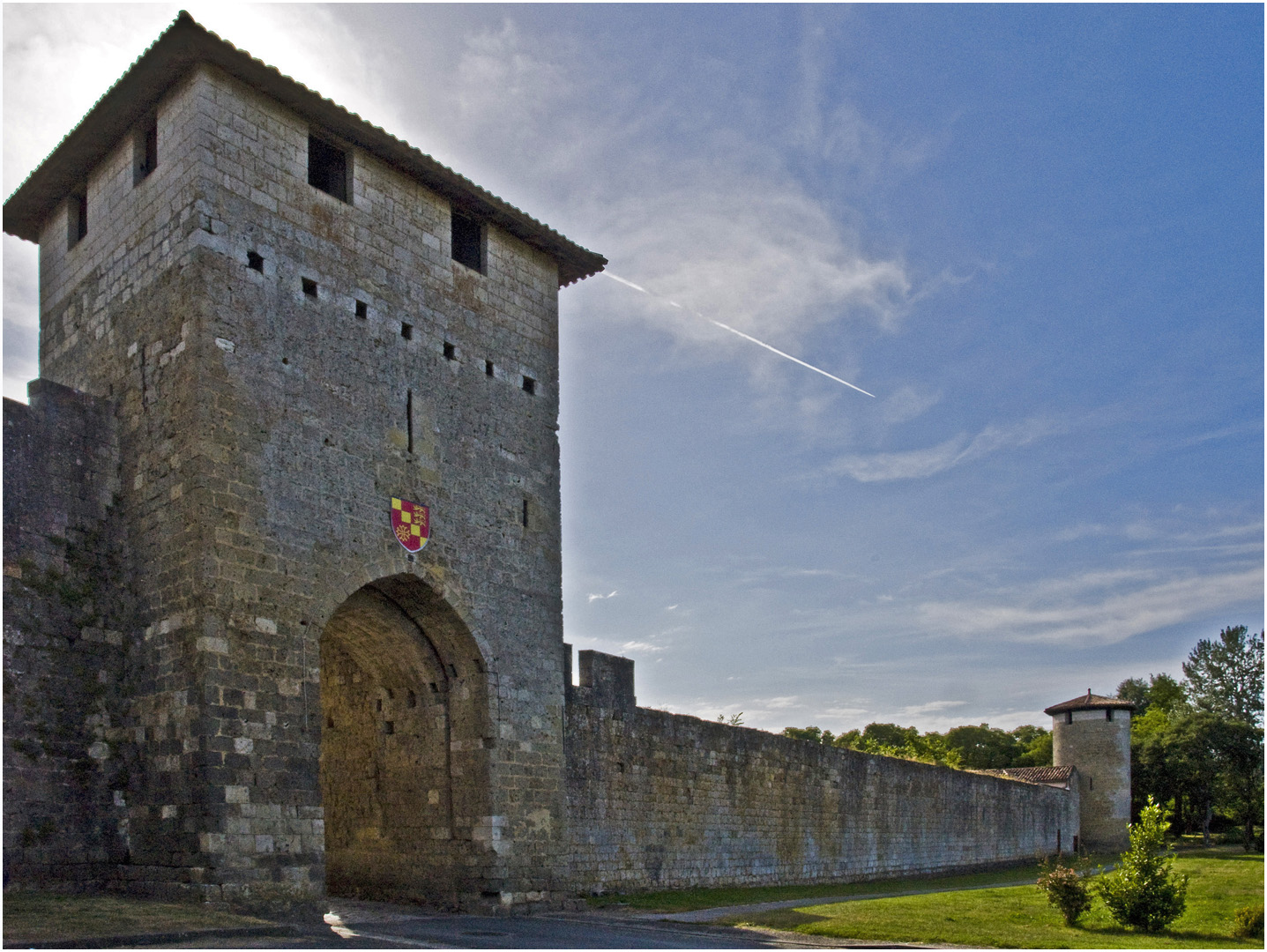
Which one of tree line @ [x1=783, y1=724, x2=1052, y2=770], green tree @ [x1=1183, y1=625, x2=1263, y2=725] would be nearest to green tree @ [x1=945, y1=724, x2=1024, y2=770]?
tree line @ [x1=783, y1=724, x2=1052, y2=770]

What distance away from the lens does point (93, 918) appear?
9805mm

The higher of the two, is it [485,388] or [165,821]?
[485,388]

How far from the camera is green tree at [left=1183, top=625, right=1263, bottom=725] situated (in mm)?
53812

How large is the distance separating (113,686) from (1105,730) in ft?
130

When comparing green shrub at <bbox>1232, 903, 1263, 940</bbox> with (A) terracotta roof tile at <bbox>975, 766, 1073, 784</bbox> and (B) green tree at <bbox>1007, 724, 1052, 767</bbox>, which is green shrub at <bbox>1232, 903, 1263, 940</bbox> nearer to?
(A) terracotta roof tile at <bbox>975, 766, 1073, 784</bbox>

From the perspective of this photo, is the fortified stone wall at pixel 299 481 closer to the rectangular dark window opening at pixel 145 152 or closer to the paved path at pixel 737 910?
the rectangular dark window opening at pixel 145 152

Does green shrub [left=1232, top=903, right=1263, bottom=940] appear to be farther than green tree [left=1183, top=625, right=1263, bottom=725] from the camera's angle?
No

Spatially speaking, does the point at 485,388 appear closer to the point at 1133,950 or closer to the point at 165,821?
the point at 165,821

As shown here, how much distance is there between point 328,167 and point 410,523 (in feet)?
17.6

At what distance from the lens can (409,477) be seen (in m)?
14.9

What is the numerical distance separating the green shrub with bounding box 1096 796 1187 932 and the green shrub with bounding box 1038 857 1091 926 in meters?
0.34

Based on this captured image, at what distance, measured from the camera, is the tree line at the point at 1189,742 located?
4312 cm

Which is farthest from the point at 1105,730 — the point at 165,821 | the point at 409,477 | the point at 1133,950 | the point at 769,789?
the point at 165,821

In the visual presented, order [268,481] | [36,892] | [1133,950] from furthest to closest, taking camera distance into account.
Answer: [268,481]
[1133,950]
[36,892]
